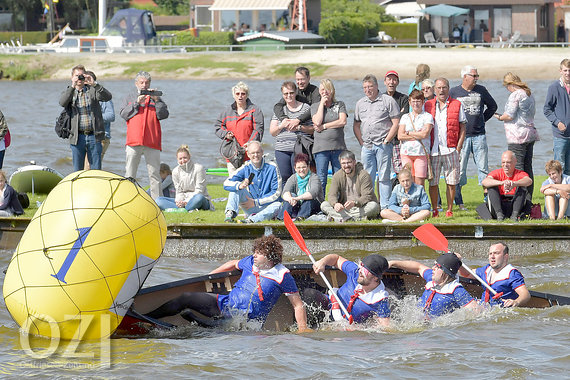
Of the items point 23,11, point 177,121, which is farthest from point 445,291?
point 23,11

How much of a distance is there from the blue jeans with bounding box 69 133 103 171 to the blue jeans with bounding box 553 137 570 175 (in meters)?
6.70

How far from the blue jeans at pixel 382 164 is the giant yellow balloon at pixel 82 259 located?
5.25m

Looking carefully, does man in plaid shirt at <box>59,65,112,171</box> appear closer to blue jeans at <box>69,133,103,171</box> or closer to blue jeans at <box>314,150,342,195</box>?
blue jeans at <box>69,133,103,171</box>

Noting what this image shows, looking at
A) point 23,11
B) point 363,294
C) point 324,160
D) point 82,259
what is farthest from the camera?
point 23,11

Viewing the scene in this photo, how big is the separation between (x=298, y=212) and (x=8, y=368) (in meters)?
5.38

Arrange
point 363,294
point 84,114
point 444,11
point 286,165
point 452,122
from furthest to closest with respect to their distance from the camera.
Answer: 1. point 444,11
2. point 84,114
3. point 286,165
4. point 452,122
5. point 363,294

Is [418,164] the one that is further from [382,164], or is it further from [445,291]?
[445,291]

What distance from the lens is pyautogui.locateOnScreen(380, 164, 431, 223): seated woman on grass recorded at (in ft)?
43.8

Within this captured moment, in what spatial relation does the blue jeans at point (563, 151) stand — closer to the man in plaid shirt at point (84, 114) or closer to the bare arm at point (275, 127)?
the bare arm at point (275, 127)

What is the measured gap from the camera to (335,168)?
14031 millimetres

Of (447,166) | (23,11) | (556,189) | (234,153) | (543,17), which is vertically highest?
(23,11)

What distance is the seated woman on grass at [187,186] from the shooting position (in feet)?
46.5

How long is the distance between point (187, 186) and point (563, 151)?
215 inches

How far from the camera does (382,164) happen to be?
1381 cm
